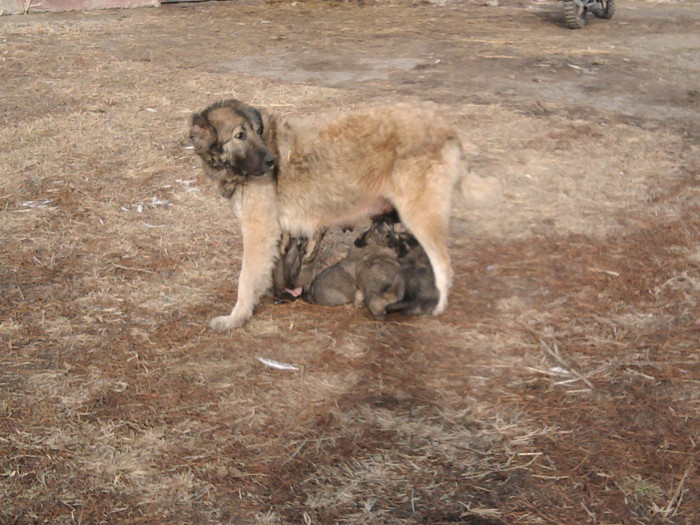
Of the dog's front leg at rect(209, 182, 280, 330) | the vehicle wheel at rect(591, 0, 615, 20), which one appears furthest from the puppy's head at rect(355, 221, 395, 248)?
the vehicle wheel at rect(591, 0, 615, 20)

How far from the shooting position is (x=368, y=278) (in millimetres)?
4660

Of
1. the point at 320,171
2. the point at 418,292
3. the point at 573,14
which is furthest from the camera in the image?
the point at 573,14

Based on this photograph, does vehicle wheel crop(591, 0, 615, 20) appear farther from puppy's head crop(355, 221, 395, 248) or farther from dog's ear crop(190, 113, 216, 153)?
dog's ear crop(190, 113, 216, 153)

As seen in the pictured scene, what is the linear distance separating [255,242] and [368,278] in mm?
840

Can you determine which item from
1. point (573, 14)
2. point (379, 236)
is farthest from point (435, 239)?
point (573, 14)

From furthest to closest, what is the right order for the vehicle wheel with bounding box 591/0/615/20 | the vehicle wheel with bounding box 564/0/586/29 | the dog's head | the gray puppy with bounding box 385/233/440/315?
the vehicle wheel with bounding box 591/0/615/20
the vehicle wheel with bounding box 564/0/586/29
the gray puppy with bounding box 385/233/440/315
the dog's head

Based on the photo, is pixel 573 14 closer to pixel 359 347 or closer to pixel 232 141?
pixel 232 141

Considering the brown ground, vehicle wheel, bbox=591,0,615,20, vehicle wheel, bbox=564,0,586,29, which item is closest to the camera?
the brown ground

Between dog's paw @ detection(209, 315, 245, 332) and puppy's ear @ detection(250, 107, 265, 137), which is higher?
puppy's ear @ detection(250, 107, 265, 137)

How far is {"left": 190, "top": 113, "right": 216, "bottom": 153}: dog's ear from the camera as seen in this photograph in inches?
179

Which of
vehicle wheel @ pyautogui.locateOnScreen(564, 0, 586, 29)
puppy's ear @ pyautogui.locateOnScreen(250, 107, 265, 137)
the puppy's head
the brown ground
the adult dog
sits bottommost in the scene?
the brown ground

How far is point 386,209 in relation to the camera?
16.6 feet

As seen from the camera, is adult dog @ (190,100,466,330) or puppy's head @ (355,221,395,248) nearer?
adult dog @ (190,100,466,330)

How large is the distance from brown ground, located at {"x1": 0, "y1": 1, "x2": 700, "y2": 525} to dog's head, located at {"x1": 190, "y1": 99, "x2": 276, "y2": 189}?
98cm
